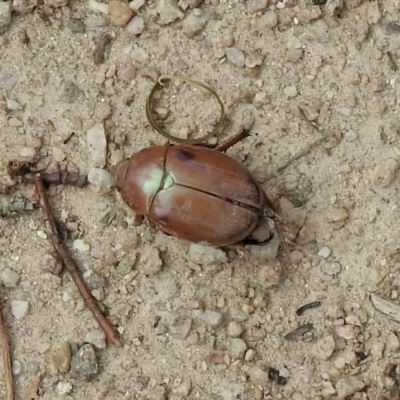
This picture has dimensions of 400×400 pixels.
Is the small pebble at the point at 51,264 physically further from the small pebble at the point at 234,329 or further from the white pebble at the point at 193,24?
the white pebble at the point at 193,24

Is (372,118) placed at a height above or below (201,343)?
above

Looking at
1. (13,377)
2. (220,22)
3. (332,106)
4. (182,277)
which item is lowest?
(13,377)

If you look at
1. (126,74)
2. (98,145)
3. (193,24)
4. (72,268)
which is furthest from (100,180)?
(193,24)

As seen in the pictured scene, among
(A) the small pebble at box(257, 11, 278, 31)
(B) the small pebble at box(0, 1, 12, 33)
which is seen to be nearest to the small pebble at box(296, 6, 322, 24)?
(A) the small pebble at box(257, 11, 278, 31)

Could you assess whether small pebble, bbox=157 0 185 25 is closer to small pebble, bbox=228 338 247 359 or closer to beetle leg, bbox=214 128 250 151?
beetle leg, bbox=214 128 250 151

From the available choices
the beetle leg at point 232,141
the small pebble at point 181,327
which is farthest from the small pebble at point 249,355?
the beetle leg at point 232,141

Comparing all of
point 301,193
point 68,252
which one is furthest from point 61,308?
point 301,193

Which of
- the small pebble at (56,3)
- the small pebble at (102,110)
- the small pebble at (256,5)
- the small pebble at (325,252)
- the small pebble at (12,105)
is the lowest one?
the small pebble at (325,252)

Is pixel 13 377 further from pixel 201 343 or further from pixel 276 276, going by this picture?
pixel 276 276
